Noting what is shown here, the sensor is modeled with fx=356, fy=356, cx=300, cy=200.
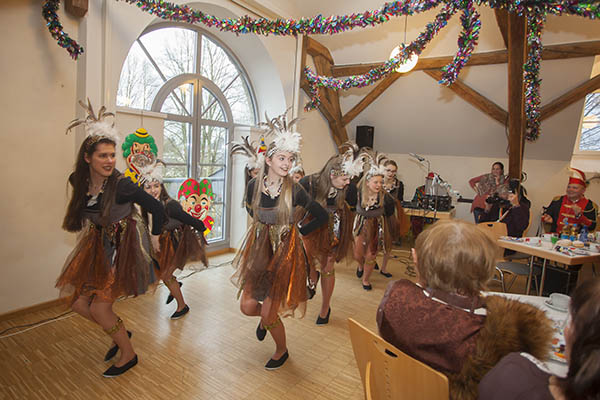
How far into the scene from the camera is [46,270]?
10.9 feet

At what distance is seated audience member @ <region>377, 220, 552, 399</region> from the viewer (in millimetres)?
1122

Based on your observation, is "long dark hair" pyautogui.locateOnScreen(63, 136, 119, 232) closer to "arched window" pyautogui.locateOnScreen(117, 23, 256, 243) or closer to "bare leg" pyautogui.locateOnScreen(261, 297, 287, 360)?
"bare leg" pyautogui.locateOnScreen(261, 297, 287, 360)

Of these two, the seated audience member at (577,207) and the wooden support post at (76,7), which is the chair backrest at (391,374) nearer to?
the wooden support post at (76,7)

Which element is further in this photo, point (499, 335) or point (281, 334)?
point (281, 334)

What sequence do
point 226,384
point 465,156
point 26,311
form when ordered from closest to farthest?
point 226,384 → point 26,311 → point 465,156

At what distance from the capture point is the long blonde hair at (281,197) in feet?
8.28

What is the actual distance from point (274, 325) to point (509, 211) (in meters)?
4.35

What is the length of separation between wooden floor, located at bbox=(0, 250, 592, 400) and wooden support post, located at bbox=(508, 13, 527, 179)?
361 centimetres

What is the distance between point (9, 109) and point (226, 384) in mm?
2802

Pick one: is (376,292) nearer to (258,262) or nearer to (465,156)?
(258,262)

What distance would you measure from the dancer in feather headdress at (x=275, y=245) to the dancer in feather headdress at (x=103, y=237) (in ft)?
2.27

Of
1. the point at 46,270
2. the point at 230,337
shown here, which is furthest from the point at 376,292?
the point at 46,270

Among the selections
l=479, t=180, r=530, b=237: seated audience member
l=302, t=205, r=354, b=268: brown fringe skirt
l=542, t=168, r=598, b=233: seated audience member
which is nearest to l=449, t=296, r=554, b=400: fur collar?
l=302, t=205, r=354, b=268: brown fringe skirt

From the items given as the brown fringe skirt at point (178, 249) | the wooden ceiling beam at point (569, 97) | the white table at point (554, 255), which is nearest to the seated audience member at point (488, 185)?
the wooden ceiling beam at point (569, 97)
